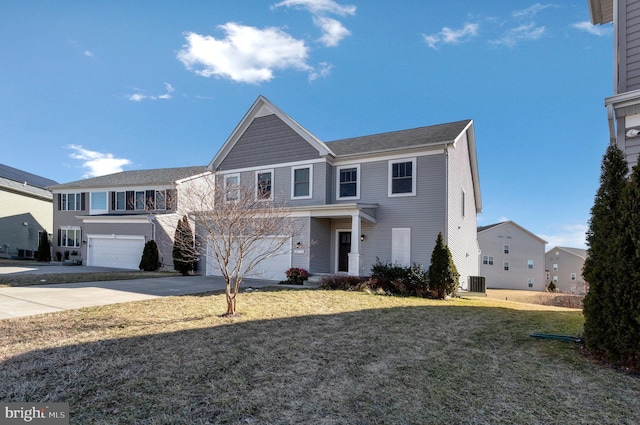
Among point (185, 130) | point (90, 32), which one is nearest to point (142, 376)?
point (90, 32)

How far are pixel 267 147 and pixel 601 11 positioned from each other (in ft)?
45.7

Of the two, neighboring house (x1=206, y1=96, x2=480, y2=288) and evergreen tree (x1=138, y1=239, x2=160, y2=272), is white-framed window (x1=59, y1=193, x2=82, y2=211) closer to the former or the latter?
evergreen tree (x1=138, y1=239, x2=160, y2=272)

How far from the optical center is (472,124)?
18.0m

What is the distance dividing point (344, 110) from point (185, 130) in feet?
28.8

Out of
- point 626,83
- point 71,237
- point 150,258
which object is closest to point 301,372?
point 626,83

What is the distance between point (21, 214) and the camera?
30641 millimetres

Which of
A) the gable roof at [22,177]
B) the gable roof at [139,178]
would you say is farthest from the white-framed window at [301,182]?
the gable roof at [22,177]

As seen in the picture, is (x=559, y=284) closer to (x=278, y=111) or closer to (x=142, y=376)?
(x=278, y=111)

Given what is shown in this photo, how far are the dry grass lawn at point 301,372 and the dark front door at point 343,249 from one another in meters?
9.36

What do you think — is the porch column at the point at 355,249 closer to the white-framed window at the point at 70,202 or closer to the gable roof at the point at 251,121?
the gable roof at the point at 251,121

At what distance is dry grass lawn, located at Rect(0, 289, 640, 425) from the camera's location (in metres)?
3.36

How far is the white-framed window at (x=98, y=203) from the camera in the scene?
26.2 m

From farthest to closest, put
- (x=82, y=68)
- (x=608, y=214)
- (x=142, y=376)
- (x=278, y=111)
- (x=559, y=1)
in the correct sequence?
1. (x=278, y=111)
2. (x=82, y=68)
3. (x=559, y=1)
4. (x=608, y=214)
5. (x=142, y=376)

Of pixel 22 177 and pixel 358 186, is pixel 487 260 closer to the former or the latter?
pixel 358 186
